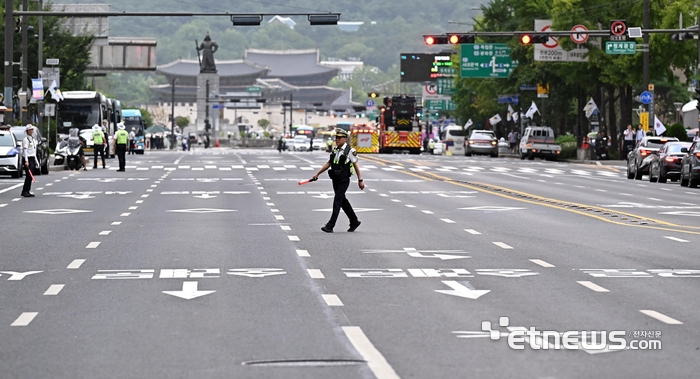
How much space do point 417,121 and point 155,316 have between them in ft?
252

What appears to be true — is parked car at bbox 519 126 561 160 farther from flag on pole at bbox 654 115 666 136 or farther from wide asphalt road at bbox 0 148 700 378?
wide asphalt road at bbox 0 148 700 378

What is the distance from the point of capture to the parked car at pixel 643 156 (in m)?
45.8

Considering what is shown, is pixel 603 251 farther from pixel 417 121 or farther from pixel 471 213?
pixel 417 121

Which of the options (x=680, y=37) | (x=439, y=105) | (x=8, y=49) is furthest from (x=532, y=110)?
(x=439, y=105)

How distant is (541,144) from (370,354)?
66732mm

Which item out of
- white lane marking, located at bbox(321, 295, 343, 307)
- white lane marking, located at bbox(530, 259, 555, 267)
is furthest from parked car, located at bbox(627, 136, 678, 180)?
white lane marking, located at bbox(321, 295, 343, 307)

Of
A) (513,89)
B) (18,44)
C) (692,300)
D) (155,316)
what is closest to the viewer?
(155,316)

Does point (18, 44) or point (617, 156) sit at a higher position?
point (18, 44)

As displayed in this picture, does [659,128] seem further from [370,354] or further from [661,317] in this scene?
[370,354]

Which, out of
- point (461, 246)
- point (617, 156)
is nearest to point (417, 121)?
point (617, 156)

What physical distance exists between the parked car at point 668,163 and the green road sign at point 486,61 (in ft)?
126

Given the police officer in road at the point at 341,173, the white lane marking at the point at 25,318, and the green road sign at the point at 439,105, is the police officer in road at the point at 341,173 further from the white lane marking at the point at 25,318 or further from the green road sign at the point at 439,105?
the green road sign at the point at 439,105

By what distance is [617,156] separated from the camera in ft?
235

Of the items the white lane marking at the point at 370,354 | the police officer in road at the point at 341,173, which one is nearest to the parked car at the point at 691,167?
the police officer in road at the point at 341,173
